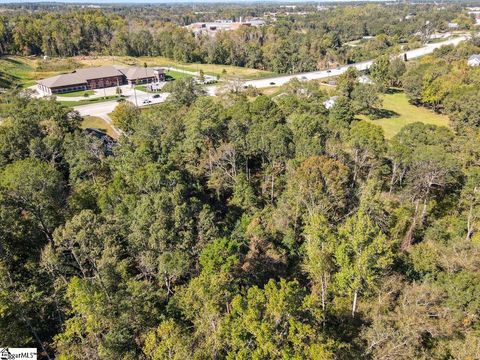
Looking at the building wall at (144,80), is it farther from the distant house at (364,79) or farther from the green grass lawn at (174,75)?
the distant house at (364,79)

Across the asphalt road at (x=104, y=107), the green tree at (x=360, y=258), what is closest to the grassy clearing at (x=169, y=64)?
the asphalt road at (x=104, y=107)

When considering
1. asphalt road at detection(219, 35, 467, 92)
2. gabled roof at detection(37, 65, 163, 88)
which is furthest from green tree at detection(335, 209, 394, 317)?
gabled roof at detection(37, 65, 163, 88)

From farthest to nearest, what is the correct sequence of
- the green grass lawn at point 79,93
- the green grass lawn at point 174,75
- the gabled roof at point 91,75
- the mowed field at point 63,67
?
the green grass lawn at point 174,75, the mowed field at point 63,67, the gabled roof at point 91,75, the green grass lawn at point 79,93

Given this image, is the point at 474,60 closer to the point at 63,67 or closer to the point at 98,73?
the point at 98,73

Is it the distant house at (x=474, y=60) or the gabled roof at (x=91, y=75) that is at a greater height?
the gabled roof at (x=91, y=75)

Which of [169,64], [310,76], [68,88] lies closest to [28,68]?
[68,88]

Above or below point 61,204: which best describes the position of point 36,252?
below

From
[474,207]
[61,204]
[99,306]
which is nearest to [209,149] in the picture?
[61,204]

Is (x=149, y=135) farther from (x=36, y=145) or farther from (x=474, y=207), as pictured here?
(x=474, y=207)
